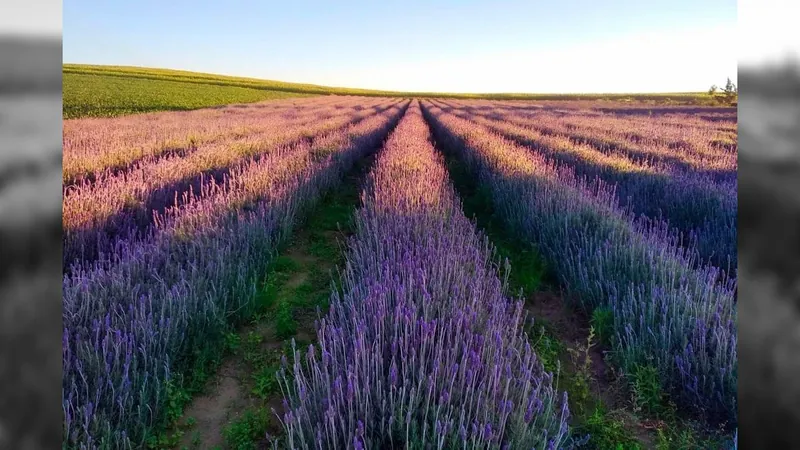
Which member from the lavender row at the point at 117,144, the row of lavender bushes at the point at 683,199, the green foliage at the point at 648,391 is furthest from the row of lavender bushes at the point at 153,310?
the row of lavender bushes at the point at 683,199

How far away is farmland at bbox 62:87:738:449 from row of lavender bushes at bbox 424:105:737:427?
18 mm

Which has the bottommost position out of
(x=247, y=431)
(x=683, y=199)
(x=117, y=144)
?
(x=247, y=431)

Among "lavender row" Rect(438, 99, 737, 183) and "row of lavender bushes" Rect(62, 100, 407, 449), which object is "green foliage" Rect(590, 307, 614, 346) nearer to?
"row of lavender bushes" Rect(62, 100, 407, 449)

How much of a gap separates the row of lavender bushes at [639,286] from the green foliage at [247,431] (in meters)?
1.88

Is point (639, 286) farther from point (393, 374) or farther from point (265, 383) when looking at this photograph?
point (265, 383)

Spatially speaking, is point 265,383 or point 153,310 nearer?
point 265,383

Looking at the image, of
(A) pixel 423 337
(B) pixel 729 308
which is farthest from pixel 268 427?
(B) pixel 729 308

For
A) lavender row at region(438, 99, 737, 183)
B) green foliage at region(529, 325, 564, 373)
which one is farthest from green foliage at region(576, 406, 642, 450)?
lavender row at region(438, 99, 737, 183)

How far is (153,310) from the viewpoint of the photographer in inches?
101

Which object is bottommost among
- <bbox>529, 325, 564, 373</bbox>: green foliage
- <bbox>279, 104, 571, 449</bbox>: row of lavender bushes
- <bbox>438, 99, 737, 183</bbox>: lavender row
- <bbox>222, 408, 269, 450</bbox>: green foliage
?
<bbox>222, 408, 269, 450</bbox>: green foliage

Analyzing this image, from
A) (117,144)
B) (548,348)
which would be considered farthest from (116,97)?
(548,348)

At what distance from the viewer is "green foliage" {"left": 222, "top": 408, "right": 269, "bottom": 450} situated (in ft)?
6.55

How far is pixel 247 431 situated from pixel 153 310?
96cm

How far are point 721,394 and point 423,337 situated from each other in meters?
1.49
